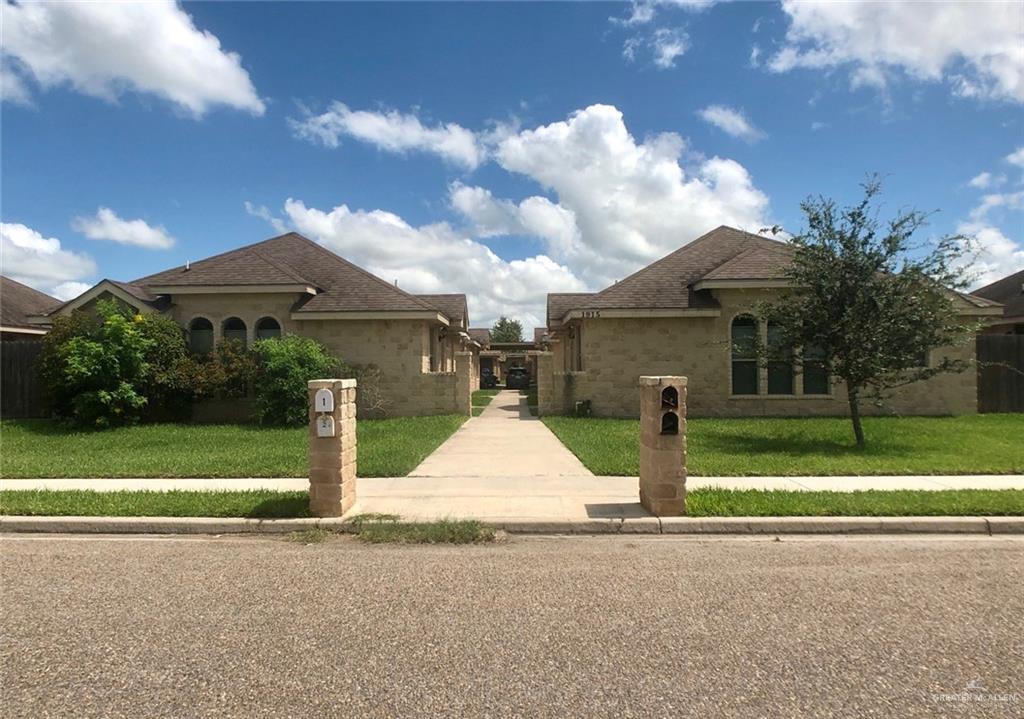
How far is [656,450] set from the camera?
693cm

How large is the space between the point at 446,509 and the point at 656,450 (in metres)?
2.50

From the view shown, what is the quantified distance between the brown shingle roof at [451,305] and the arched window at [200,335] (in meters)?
7.54

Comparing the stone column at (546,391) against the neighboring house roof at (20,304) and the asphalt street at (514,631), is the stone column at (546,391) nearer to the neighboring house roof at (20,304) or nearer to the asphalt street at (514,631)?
the asphalt street at (514,631)

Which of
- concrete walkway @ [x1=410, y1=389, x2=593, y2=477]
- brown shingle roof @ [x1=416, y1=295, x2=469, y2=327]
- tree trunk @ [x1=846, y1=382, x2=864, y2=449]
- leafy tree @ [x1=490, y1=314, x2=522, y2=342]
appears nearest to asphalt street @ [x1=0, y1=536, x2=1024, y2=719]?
concrete walkway @ [x1=410, y1=389, x2=593, y2=477]

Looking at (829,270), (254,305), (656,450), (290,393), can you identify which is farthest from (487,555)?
(254,305)

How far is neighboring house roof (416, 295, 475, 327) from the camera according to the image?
923 inches

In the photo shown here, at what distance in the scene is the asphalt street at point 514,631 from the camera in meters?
3.12

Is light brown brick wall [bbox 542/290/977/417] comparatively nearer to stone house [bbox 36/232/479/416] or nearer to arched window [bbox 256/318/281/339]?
stone house [bbox 36/232/479/416]

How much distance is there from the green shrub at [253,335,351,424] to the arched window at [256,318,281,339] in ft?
6.49

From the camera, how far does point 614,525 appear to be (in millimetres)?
6617

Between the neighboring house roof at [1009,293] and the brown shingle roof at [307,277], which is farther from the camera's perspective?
the neighboring house roof at [1009,293]

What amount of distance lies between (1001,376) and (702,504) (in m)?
16.4

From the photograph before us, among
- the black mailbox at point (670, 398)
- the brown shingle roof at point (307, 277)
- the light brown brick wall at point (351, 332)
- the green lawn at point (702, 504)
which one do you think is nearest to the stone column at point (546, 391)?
the light brown brick wall at point (351, 332)

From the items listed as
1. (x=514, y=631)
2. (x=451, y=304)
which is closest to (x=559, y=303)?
(x=451, y=304)
